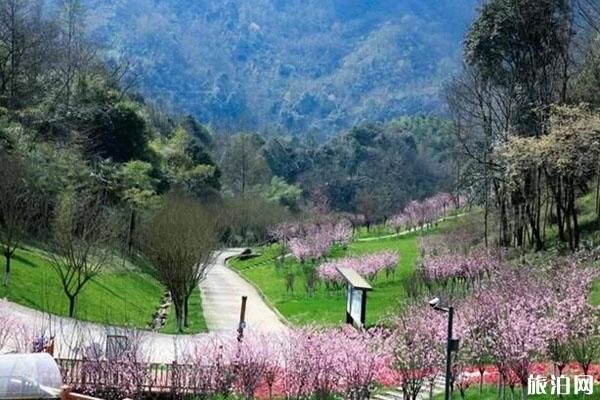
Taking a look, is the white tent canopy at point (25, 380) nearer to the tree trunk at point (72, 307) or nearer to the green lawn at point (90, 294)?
the green lawn at point (90, 294)

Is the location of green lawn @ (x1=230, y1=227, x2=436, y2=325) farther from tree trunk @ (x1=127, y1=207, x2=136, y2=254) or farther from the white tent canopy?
the white tent canopy

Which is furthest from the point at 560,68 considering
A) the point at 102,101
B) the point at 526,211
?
the point at 102,101

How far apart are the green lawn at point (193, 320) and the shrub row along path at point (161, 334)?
0.37 metres

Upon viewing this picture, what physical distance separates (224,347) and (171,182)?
45.6 metres

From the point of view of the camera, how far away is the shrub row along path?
747 inches

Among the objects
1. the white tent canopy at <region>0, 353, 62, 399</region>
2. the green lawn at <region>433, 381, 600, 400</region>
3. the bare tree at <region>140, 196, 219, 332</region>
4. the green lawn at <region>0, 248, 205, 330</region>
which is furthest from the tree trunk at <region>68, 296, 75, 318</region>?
the white tent canopy at <region>0, 353, 62, 399</region>

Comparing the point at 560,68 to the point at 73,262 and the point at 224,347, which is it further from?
the point at 224,347

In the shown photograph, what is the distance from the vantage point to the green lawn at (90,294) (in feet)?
88.7

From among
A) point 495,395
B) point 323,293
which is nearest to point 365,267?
point 323,293

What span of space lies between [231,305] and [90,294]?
8983 millimetres

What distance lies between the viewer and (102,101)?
55844 mm

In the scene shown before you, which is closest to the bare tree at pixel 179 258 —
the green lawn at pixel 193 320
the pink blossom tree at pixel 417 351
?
the green lawn at pixel 193 320

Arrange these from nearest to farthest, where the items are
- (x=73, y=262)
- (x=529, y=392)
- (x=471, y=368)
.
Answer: (x=529, y=392) < (x=471, y=368) < (x=73, y=262)

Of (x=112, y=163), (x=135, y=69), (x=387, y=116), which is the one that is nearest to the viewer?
(x=112, y=163)
